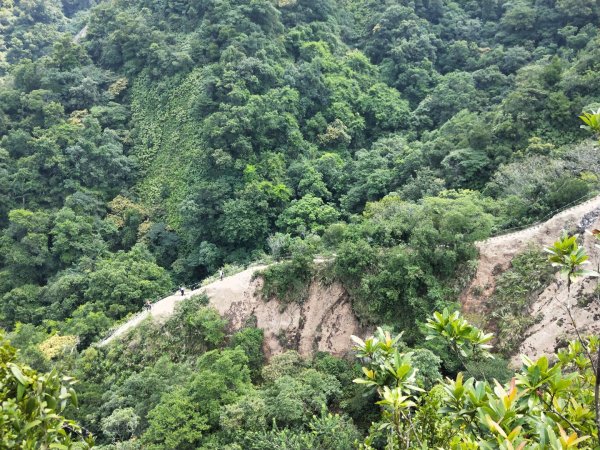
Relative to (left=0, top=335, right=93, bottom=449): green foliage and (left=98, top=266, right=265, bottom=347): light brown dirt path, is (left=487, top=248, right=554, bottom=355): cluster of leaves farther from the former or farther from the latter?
(left=0, top=335, right=93, bottom=449): green foliage

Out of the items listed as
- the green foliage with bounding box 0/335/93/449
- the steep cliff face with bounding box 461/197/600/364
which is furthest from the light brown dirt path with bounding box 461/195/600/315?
the green foliage with bounding box 0/335/93/449

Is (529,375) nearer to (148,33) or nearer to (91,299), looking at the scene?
(91,299)

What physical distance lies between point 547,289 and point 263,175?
1678 cm

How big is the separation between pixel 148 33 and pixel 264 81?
429 inches

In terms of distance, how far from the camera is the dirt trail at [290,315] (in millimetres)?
18047

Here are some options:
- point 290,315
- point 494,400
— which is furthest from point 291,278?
point 494,400

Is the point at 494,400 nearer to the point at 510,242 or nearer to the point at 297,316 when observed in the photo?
the point at 510,242

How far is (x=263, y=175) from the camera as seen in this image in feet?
91.4

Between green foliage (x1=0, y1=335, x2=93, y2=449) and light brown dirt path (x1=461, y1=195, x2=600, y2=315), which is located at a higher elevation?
green foliage (x1=0, y1=335, x2=93, y2=449)

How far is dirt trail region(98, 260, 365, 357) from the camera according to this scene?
18.0m

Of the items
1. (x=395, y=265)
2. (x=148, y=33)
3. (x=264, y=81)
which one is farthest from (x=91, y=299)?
(x=148, y=33)

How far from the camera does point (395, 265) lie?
16469 mm

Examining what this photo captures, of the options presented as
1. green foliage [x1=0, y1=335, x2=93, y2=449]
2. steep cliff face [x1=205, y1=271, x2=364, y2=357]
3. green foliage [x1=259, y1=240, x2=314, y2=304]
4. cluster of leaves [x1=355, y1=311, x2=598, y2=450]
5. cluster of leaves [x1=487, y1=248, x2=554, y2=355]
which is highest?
green foliage [x1=0, y1=335, x2=93, y2=449]

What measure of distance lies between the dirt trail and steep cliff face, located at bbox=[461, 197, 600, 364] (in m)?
4.54
